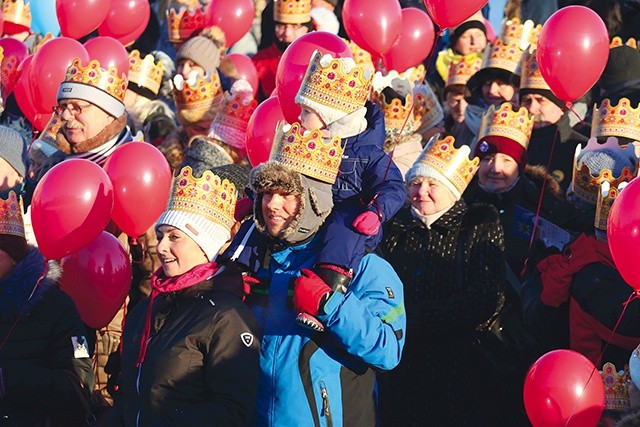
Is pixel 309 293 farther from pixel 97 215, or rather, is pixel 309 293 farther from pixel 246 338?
pixel 97 215

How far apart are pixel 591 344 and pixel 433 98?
124 inches

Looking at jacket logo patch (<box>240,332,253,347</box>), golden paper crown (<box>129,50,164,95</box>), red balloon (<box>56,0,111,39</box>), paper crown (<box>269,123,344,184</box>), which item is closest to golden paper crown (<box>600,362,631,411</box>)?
paper crown (<box>269,123,344,184</box>)

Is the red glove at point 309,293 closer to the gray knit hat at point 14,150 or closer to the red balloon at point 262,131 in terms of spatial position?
the red balloon at point 262,131

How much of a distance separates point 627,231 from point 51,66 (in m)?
4.80

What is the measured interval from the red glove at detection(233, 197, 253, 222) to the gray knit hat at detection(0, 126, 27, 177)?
2.47 metres

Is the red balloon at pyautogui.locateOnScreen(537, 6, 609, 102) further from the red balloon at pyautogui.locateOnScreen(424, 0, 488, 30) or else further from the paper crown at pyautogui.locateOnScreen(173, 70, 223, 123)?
the paper crown at pyautogui.locateOnScreen(173, 70, 223, 123)

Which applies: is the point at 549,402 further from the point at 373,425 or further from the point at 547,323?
the point at 547,323

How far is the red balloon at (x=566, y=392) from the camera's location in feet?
17.8

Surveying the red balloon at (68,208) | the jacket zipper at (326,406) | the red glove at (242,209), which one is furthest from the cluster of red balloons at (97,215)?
the jacket zipper at (326,406)

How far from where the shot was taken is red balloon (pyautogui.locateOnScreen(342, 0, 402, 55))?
8.31 metres

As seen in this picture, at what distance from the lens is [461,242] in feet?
22.2

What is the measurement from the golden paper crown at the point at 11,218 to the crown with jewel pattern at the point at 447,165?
84.0 inches

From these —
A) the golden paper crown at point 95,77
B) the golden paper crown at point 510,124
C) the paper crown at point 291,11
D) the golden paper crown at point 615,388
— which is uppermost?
the golden paper crown at point 510,124

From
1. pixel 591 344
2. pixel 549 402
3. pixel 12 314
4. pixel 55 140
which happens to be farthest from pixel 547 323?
pixel 55 140
